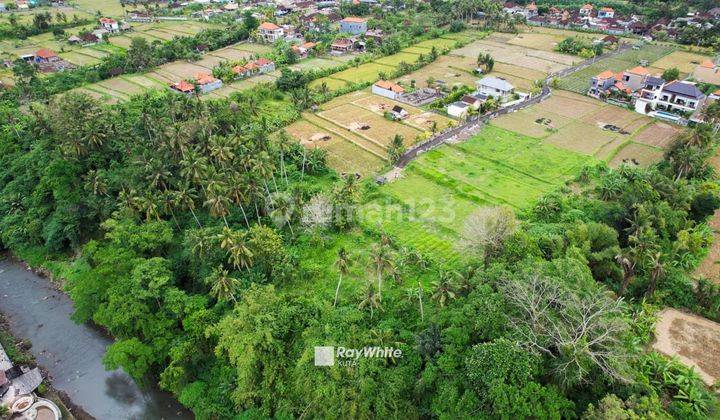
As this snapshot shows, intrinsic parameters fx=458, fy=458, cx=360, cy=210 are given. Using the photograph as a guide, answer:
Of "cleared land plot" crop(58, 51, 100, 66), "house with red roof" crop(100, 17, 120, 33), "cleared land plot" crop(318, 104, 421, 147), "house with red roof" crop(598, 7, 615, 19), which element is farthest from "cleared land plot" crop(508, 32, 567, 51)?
"house with red roof" crop(100, 17, 120, 33)

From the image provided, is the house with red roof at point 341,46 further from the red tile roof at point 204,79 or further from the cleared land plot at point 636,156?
the cleared land plot at point 636,156

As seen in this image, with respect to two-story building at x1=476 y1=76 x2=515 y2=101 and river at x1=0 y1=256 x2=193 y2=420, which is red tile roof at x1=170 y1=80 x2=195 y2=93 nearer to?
river at x1=0 y1=256 x2=193 y2=420

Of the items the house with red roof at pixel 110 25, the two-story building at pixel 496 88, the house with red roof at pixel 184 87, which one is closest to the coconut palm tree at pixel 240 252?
the house with red roof at pixel 184 87

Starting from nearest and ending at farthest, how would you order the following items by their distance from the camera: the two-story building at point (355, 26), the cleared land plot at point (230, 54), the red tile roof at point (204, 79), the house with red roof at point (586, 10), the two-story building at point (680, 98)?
the two-story building at point (680, 98) < the red tile roof at point (204, 79) < the cleared land plot at point (230, 54) < the two-story building at point (355, 26) < the house with red roof at point (586, 10)

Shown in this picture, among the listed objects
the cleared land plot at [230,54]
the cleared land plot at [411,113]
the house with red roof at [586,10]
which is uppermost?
the house with red roof at [586,10]

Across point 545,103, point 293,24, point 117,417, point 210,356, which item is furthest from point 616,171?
point 293,24

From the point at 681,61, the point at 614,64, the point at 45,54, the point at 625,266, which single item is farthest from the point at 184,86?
the point at 681,61

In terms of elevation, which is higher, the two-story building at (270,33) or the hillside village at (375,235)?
the two-story building at (270,33)
